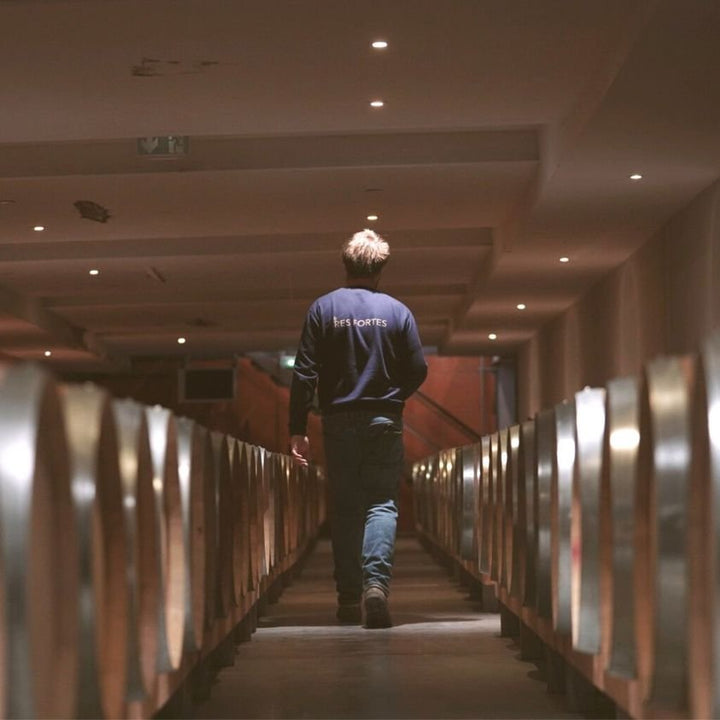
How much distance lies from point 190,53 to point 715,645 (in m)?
6.40

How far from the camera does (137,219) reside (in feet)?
39.8

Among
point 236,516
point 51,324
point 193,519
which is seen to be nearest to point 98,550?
point 193,519

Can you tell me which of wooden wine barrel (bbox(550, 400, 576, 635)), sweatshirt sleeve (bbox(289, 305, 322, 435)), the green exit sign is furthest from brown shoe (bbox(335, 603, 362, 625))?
the green exit sign

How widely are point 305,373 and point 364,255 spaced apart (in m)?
0.43

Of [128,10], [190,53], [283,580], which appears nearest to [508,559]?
[283,580]

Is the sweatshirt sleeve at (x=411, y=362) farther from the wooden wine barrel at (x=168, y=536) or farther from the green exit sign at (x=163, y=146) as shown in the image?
the green exit sign at (x=163, y=146)

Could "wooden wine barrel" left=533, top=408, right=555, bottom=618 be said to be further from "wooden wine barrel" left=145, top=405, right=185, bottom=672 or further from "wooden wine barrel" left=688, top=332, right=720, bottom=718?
"wooden wine barrel" left=688, top=332, right=720, bottom=718

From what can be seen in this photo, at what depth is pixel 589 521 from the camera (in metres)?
2.35

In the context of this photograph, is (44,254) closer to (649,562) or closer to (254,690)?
(254,690)

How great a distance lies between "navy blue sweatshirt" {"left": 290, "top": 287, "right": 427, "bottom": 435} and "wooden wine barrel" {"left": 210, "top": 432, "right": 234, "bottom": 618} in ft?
3.43

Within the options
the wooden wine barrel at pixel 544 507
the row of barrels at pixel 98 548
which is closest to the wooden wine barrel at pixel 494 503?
the wooden wine barrel at pixel 544 507

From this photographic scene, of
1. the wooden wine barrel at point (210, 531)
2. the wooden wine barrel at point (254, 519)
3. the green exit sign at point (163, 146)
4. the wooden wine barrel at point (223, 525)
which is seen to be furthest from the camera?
the green exit sign at point (163, 146)

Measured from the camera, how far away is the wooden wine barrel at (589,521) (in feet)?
7.65

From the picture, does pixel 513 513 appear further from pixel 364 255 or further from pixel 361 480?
pixel 364 255
